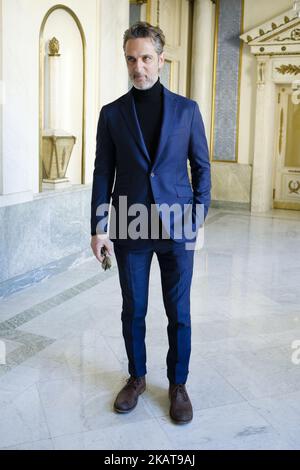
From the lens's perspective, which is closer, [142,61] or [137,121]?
[142,61]

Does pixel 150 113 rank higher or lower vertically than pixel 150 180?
higher

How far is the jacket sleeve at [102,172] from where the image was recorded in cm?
257

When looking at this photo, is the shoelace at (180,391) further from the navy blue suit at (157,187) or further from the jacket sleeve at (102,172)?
the jacket sleeve at (102,172)

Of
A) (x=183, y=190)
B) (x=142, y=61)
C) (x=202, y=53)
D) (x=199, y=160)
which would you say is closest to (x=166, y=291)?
(x=183, y=190)

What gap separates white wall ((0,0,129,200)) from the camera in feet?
14.4

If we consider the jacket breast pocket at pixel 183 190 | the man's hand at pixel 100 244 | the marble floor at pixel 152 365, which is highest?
the jacket breast pocket at pixel 183 190

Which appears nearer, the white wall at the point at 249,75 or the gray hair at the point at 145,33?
the gray hair at the point at 145,33

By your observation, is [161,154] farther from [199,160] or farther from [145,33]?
[145,33]

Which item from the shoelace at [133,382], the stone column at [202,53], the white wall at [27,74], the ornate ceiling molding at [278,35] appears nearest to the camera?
the shoelace at [133,382]

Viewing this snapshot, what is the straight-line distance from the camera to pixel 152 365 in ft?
10.6

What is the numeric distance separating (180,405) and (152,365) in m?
0.62

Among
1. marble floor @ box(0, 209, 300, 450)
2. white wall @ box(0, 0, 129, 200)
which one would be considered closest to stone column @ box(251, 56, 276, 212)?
white wall @ box(0, 0, 129, 200)

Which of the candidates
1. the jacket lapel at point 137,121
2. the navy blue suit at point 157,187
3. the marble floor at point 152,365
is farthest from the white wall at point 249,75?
the jacket lapel at point 137,121
